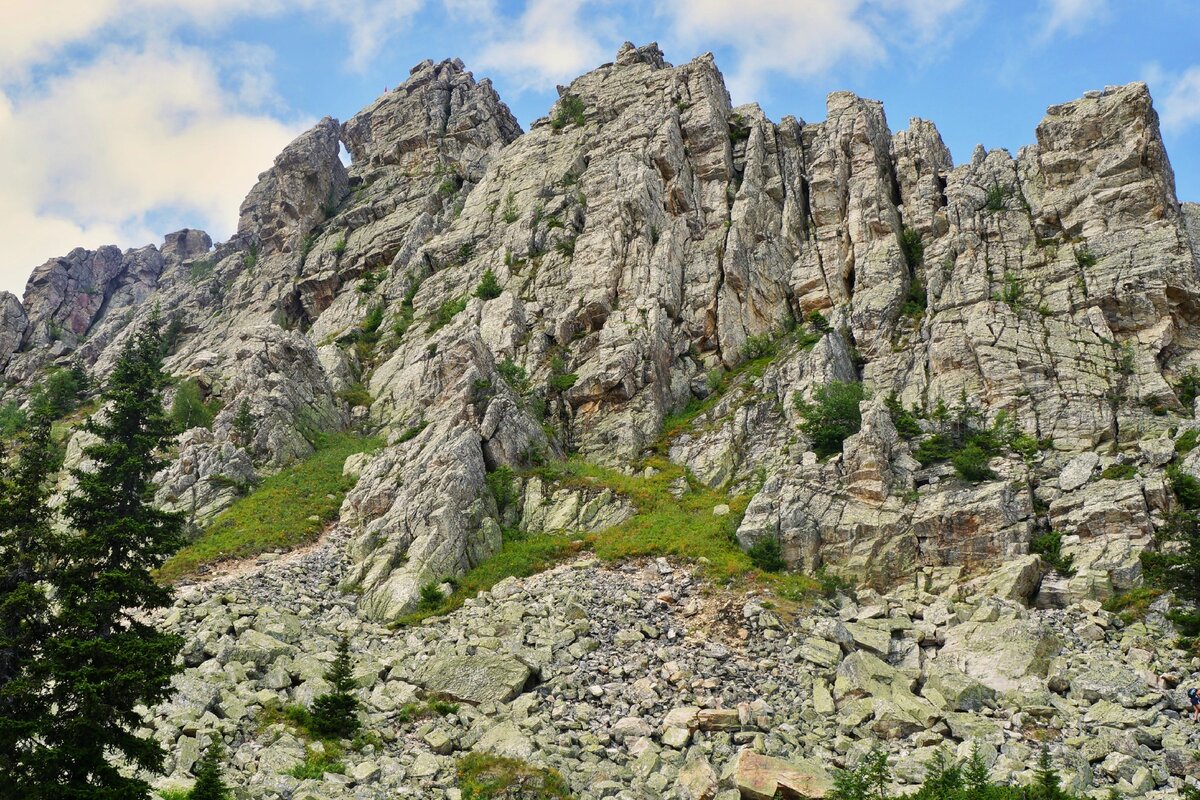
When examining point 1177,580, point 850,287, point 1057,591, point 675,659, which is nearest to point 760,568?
point 675,659

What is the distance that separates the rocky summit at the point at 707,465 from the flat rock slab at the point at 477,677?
0.34 feet

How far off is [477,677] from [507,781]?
6.00 meters

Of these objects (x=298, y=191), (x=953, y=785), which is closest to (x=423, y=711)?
(x=953, y=785)

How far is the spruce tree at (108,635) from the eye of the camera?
55.4 ft

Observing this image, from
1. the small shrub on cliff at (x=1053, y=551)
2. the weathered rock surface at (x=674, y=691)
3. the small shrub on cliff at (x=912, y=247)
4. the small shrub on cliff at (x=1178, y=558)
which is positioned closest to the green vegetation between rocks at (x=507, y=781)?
the weathered rock surface at (x=674, y=691)

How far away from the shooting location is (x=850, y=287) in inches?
2375

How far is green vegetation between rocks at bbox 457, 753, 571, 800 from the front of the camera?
65.1 ft

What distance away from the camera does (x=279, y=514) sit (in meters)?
42.4

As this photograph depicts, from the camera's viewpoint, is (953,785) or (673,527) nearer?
(953,785)

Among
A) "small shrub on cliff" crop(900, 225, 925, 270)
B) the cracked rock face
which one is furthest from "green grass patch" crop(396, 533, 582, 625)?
"small shrub on cliff" crop(900, 225, 925, 270)

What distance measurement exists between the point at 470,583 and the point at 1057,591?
83.1 feet

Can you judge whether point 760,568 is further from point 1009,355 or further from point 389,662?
point 1009,355

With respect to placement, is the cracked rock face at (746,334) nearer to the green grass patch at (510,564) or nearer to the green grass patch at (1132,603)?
the green grass patch at (1132,603)

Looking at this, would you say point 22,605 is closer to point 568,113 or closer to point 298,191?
point 568,113
